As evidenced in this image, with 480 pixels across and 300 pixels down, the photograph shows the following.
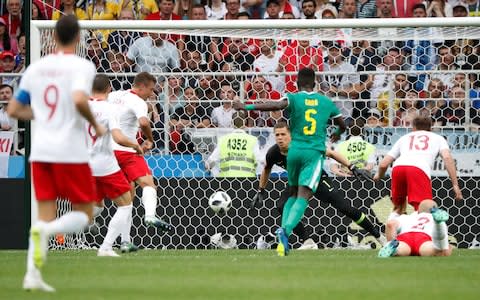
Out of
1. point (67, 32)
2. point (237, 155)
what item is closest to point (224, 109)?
point (237, 155)

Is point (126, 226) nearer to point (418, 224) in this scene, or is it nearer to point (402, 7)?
point (418, 224)

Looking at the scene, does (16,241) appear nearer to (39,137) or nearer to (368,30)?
(368,30)

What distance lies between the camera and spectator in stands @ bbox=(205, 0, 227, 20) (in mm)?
19898

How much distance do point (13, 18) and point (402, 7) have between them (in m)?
6.71

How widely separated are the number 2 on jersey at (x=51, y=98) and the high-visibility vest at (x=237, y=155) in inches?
329

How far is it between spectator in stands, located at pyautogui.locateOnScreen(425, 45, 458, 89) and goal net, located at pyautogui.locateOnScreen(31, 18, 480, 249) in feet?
0.05

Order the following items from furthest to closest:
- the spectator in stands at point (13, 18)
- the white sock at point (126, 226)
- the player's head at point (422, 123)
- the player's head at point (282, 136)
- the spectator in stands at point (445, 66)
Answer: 1. the spectator in stands at point (13, 18)
2. the spectator in stands at point (445, 66)
3. the player's head at point (282, 136)
4. the player's head at point (422, 123)
5. the white sock at point (126, 226)

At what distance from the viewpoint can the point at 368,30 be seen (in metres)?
15.8

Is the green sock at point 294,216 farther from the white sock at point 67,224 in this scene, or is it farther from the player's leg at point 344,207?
the white sock at point 67,224

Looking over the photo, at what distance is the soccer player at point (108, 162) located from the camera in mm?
12648


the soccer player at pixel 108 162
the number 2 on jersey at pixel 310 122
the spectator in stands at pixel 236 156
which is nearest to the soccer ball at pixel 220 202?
the spectator in stands at pixel 236 156

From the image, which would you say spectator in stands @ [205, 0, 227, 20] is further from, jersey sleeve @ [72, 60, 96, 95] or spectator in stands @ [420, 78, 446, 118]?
jersey sleeve @ [72, 60, 96, 95]

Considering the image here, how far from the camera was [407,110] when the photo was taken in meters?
16.3

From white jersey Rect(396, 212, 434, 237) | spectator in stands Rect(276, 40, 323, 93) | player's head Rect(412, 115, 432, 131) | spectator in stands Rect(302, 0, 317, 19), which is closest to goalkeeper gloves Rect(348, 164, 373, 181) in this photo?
player's head Rect(412, 115, 432, 131)
